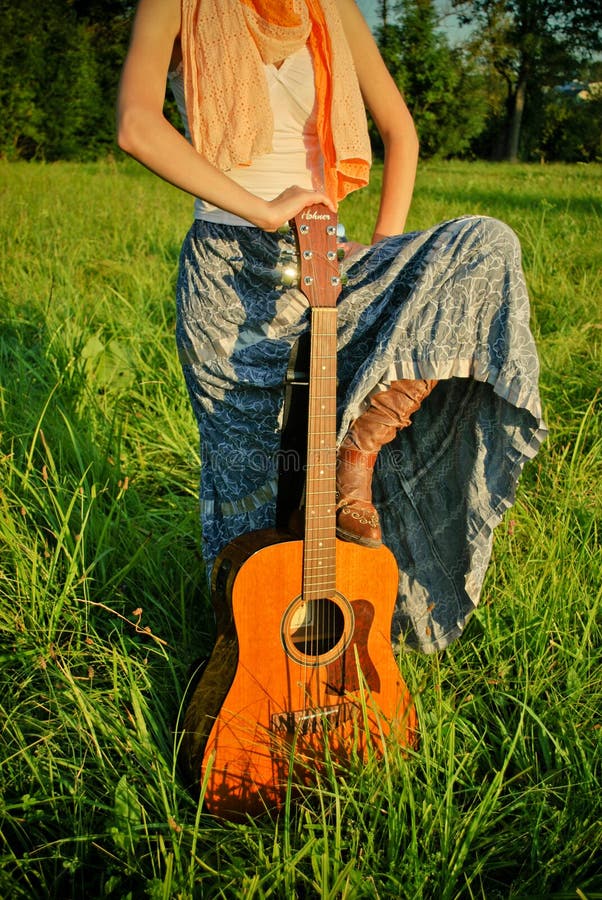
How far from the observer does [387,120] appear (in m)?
1.88

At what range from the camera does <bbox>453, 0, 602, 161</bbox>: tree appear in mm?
24406

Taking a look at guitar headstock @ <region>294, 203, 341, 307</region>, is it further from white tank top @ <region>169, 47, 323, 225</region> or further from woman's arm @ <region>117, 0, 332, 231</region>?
white tank top @ <region>169, 47, 323, 225</region>

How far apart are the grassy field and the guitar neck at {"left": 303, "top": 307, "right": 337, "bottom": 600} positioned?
355mm

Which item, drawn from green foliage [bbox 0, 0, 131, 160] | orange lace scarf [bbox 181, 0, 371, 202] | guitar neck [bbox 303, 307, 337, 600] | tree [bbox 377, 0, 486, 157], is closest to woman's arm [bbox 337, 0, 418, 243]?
orange lace scarf [bbox 181, 0, 371, 202]

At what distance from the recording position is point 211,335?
69.3 inches

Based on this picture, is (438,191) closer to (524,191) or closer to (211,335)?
(524,191)

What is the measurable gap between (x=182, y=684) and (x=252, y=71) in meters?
1.46

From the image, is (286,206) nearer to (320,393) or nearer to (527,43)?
(320,393)

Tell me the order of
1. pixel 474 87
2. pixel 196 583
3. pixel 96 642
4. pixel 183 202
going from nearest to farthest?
1. pixel 96 642
2. pixel 196 583
3. pixel 183 202
4. pixel 474 87

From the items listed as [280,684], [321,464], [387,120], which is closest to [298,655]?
[280,684]

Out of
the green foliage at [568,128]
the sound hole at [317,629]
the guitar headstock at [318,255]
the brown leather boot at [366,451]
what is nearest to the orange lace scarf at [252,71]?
the guitar headstock at [318,255]

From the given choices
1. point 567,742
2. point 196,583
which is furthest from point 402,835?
point 196,583

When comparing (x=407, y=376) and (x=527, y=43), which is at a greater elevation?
(x=527, y=43)

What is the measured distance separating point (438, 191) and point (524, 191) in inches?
40.9
